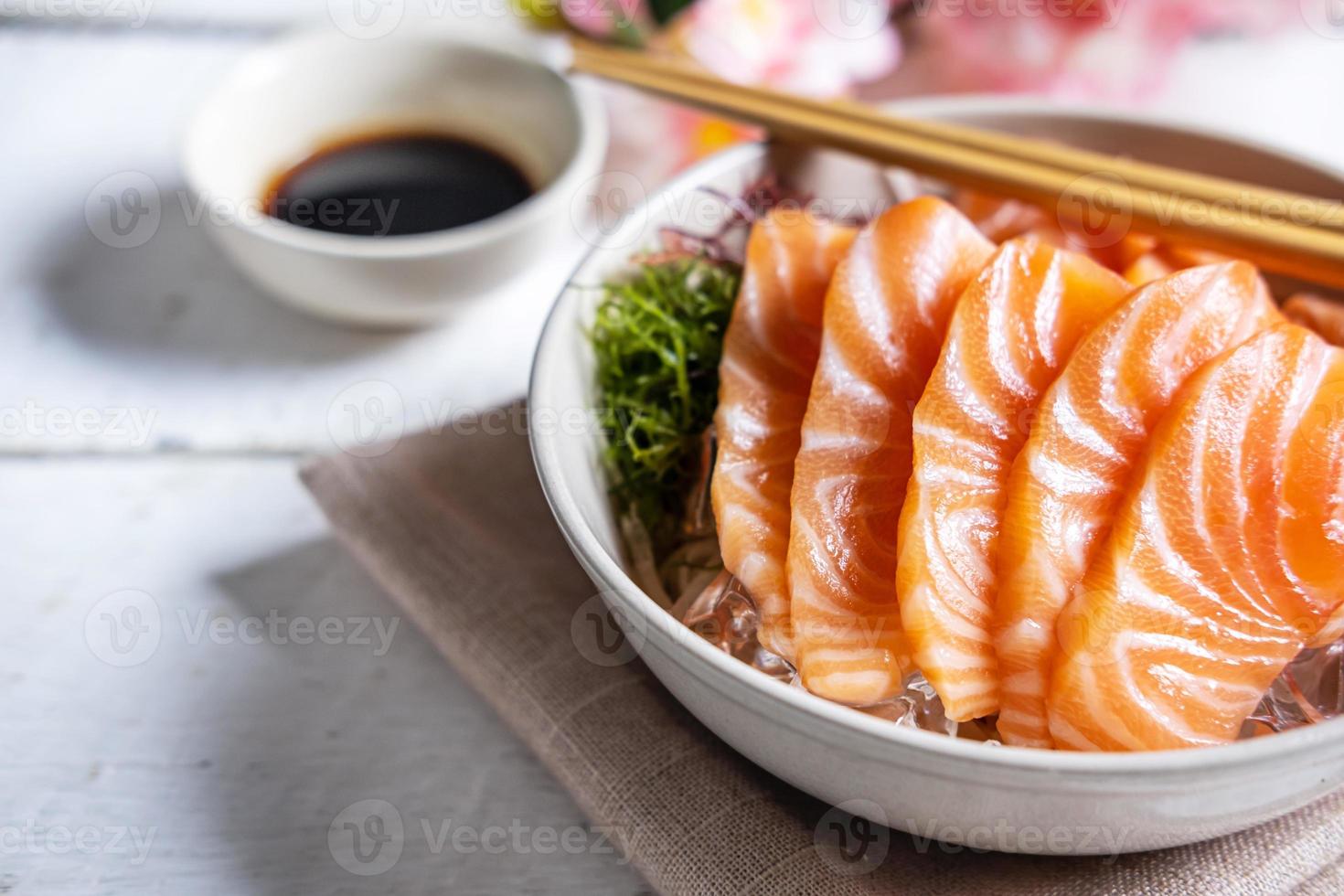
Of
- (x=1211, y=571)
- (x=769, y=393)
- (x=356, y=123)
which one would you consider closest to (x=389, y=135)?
(x=356, y=123)

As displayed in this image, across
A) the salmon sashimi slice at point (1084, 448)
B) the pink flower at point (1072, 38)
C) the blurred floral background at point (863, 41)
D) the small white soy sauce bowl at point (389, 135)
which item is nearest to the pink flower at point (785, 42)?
the blurred floral background at point (863, 41)

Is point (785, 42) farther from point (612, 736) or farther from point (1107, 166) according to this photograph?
point (612, 736)

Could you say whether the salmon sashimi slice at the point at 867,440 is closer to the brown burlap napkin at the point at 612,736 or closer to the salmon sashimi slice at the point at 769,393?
the salmon sashimi slice at the point at 769,393

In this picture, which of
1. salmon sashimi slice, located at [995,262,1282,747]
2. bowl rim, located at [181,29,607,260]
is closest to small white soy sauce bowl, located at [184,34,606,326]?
bowl rim, located at [181,29,607,260]

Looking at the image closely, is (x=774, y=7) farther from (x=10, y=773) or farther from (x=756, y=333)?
(x=10, y=773)

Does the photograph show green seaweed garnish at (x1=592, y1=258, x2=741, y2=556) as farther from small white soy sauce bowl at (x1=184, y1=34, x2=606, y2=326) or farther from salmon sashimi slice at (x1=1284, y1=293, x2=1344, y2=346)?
salmon sashimi slice at (x1=1284, y1=293, x2=1344, y2=346)

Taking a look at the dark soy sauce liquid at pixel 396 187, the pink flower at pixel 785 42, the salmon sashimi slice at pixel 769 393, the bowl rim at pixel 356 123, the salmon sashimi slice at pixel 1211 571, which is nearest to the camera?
the salmon sashimi slice at pixel 1211 571

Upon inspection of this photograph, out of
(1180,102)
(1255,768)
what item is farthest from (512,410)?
(1180,102)
